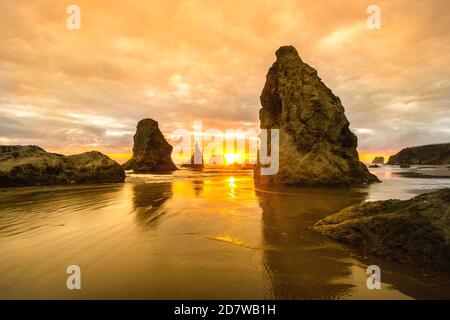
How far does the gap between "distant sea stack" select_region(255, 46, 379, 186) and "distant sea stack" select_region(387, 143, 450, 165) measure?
9436cm

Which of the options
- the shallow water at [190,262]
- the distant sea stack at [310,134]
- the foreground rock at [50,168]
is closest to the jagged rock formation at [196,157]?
the foreground rock at [50,168]

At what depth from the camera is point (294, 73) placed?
21.7 meters

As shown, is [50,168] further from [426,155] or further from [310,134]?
[426,155]

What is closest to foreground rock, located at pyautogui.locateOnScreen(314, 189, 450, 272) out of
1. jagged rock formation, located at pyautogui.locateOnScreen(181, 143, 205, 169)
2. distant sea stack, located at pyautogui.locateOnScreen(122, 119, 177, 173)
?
distant sea stack, located at pyautogui.locateOnScreen(122, 119, 177, 173)

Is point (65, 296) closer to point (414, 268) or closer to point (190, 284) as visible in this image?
point (190, 284)

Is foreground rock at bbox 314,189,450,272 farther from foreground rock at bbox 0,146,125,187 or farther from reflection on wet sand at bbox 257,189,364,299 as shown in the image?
foreground rock at bbox 0,146,125,187

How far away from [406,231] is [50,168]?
957 inches

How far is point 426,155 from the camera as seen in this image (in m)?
96.1

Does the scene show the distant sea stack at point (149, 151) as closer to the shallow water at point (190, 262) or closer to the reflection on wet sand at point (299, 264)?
the shallow water at point (190, 262)

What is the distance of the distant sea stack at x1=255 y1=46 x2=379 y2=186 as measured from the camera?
1878cm

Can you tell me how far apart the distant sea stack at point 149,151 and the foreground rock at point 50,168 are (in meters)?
30.5

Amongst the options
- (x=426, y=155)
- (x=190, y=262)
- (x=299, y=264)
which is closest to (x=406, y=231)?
(x=299, y=264)
